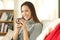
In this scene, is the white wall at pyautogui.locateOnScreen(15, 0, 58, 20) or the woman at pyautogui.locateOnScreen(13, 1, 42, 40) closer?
the woman at pyautogui.locateOnScreen(13, 1, 42, 40)

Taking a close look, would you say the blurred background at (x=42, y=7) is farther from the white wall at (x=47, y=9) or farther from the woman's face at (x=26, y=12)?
the woman's face at (x=26, y=12)

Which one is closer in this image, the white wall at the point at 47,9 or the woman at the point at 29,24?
the woman at the point at 29,24

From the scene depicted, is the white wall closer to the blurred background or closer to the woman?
the blurred background

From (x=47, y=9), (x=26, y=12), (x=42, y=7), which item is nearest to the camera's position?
(x=26, y=12)

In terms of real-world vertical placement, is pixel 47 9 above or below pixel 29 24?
above

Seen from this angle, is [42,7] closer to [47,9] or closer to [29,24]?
[47,9]

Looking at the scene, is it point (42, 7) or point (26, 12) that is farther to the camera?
point (42, 7)

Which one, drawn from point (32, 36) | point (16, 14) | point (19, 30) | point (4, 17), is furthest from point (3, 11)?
point (32, 36)

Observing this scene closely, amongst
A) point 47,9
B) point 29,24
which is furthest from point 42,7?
point 29,24

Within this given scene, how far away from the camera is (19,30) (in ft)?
6.89

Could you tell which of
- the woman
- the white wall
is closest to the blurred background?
the white wall

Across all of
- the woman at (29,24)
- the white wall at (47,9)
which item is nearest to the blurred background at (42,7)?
the white wall at (47,9)

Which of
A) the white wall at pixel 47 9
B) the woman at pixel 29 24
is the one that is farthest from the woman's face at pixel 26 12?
the white wall at pixel 47 9

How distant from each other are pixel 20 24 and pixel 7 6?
150cm
